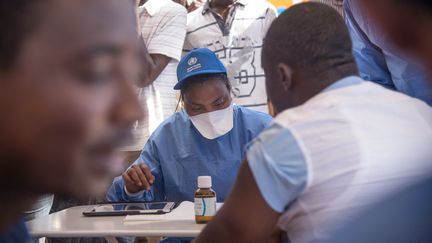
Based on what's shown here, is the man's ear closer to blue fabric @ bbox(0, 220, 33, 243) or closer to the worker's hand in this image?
blue fabric @ bbox(0, 220, 33, 243)

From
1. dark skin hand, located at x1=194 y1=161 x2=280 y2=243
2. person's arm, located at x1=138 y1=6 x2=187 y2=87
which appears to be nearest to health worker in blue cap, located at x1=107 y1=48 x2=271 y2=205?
person's arm, located at x1=138 y1=6 x2=187 y2=87

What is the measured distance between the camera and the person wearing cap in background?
7.68 ft

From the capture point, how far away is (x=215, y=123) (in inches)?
94.0

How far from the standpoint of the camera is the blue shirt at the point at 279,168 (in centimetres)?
118

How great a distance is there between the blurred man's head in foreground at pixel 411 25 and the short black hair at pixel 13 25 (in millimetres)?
590

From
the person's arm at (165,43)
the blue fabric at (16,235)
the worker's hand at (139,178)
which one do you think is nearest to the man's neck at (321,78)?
the blue fabric at (16,235)

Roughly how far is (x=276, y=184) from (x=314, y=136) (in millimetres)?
121

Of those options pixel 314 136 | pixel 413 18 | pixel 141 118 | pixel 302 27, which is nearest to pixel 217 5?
pixel 302 27

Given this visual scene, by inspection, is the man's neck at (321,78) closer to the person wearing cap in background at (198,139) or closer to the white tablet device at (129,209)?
the white tablet device at (129,209)

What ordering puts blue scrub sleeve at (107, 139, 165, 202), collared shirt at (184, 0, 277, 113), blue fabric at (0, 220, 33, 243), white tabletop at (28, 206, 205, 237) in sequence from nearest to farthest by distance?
1. blue fabric at (0, 220, 33, 243)
2. white tabletop at (28, 206, 205, 237)
3. blue scrub sleeve at (107, 139, 165, 202)
4. collared shirt at (184, 0, 277, 113)

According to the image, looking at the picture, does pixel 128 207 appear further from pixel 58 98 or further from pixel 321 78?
pixel 58 98

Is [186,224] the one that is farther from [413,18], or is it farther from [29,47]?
[29,47]

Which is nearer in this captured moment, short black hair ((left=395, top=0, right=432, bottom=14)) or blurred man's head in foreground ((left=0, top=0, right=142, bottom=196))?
blurred man's head in foreground ((left=0, top=0, right=142, bottom=196))

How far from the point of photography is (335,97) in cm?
127
